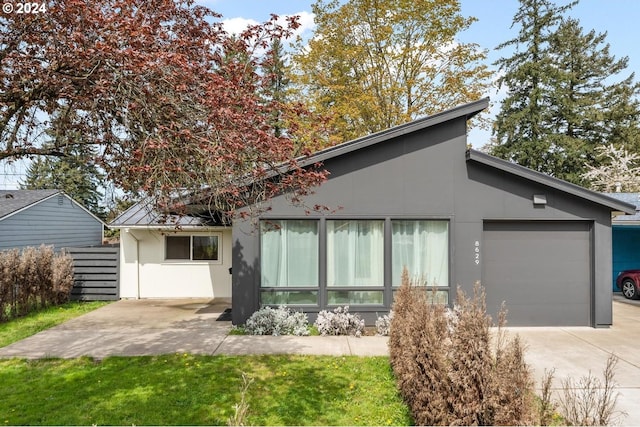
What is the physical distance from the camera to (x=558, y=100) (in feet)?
91.8

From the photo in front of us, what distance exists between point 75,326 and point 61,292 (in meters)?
2.83

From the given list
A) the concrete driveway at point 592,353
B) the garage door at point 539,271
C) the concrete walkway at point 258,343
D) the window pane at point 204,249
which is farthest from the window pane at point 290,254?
the window pane at point 204,249

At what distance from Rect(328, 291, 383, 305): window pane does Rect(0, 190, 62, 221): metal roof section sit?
46.5 ft

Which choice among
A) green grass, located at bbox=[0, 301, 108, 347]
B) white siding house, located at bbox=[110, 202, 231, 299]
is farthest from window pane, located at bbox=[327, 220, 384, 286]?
green grass, located at bbox=[0, 301, 108, 347]

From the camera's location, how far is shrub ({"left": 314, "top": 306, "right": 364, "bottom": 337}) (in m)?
8.10

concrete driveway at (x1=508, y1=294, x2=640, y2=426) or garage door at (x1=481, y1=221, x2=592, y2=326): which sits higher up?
garage door at (x1=481, y1=221, x2=592, y2=326)

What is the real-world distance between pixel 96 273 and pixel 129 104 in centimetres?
980

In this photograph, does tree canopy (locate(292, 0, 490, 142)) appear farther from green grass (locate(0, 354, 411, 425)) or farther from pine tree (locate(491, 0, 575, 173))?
green grass (locate(0, 354, 411, 425))

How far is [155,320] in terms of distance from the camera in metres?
9.42

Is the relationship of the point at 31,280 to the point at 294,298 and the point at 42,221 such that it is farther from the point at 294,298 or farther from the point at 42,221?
the point at 42,221

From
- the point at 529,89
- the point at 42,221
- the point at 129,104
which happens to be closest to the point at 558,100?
the point at 529,89

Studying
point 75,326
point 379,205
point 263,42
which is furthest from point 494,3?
point 75,326

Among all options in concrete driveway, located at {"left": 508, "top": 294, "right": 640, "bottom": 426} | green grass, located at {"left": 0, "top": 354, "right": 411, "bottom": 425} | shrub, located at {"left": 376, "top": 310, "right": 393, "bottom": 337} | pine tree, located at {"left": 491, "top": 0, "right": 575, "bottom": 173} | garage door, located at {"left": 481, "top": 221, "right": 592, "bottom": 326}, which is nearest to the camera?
green grass, located at {"left": 0, "top": 354, "right": 411, "bottom": 425}

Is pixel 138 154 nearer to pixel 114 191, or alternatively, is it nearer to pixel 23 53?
pixel 114 191
